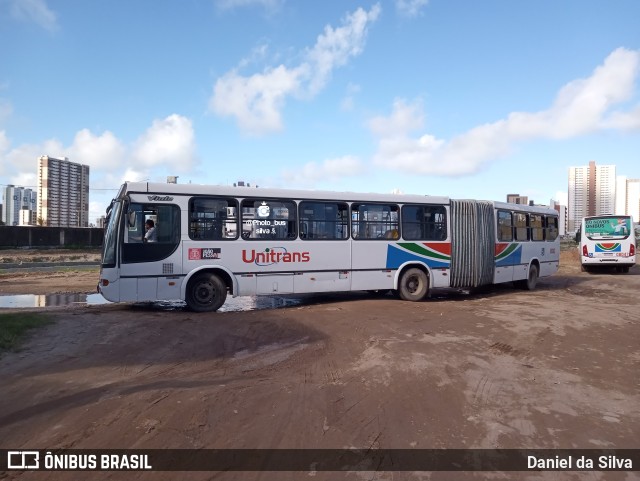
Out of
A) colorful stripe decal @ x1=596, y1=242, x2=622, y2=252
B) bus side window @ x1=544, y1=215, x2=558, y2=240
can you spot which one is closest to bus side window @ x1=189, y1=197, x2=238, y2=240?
bus side window @ x1=544, y1=215, x2=558, y2=240

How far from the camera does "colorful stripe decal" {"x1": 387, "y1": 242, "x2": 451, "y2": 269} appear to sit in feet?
42.5

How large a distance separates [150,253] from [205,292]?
1530 millimetres

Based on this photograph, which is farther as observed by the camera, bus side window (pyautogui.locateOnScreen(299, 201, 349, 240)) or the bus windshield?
the bus windshield

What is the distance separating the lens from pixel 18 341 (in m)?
7.14

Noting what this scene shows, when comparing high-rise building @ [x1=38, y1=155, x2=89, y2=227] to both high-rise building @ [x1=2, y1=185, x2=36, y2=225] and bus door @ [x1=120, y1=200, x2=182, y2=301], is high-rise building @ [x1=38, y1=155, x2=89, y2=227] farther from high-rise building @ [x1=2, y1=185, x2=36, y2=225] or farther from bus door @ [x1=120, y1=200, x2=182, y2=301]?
bus door @ [x1=120, y1=200, x2=182, y2=301]

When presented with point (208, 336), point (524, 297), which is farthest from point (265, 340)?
point (524, 297)

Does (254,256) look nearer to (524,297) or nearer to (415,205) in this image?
(415,205)

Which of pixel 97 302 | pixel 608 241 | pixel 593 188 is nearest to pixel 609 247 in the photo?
pixel 608 241

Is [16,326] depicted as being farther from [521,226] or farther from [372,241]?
[521,226]

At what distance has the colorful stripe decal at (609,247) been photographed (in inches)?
1017

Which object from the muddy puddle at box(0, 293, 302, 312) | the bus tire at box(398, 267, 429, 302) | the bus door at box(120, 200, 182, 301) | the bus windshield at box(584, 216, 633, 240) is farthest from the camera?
the bus windshield at box(584, 216, 633, 240)

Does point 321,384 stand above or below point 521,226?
below

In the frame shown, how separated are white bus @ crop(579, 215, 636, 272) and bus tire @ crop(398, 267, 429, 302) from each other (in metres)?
18.0

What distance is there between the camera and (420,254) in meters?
13.3
